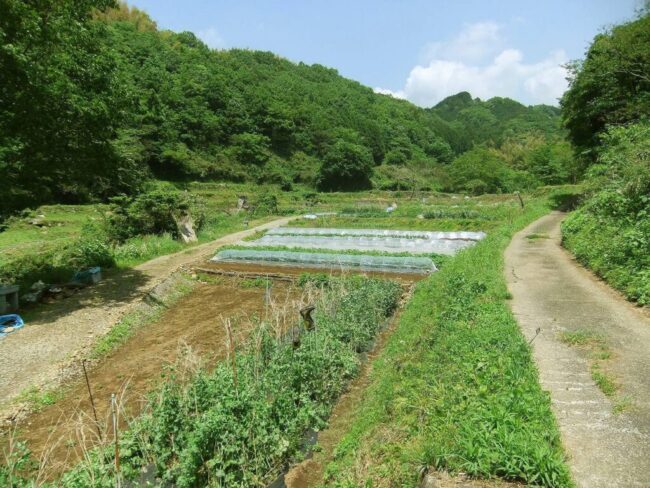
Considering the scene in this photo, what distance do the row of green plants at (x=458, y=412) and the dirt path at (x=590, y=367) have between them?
26 centimetres

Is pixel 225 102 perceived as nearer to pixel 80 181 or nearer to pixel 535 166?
pixel 535 166

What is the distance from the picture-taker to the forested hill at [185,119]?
10016mm

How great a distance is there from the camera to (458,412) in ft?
12.4

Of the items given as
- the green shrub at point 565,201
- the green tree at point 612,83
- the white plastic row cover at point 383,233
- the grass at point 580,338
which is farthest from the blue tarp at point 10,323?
the green shrub at point 565,201

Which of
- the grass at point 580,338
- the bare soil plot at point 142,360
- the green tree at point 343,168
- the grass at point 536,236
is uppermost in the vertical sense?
the green tree at point 343,168

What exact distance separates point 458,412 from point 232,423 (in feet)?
7.77

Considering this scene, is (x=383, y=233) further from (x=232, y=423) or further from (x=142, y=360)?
(x=232, y=423)

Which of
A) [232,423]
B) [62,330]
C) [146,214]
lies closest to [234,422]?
[232,423]

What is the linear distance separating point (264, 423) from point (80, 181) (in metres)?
10.8

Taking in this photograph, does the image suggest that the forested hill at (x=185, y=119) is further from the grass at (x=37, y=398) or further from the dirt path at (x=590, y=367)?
the dirt path at (x=590, y=367)

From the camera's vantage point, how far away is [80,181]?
12141mm

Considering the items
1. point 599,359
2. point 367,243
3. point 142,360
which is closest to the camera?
point 599,359

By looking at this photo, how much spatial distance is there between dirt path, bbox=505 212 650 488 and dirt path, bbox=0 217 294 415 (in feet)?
26.0

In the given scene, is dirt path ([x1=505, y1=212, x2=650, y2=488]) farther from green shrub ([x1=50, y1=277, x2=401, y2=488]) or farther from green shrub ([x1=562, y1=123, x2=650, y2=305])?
green shrub ([x1=50, y1=277, x2=401, y2=488])
